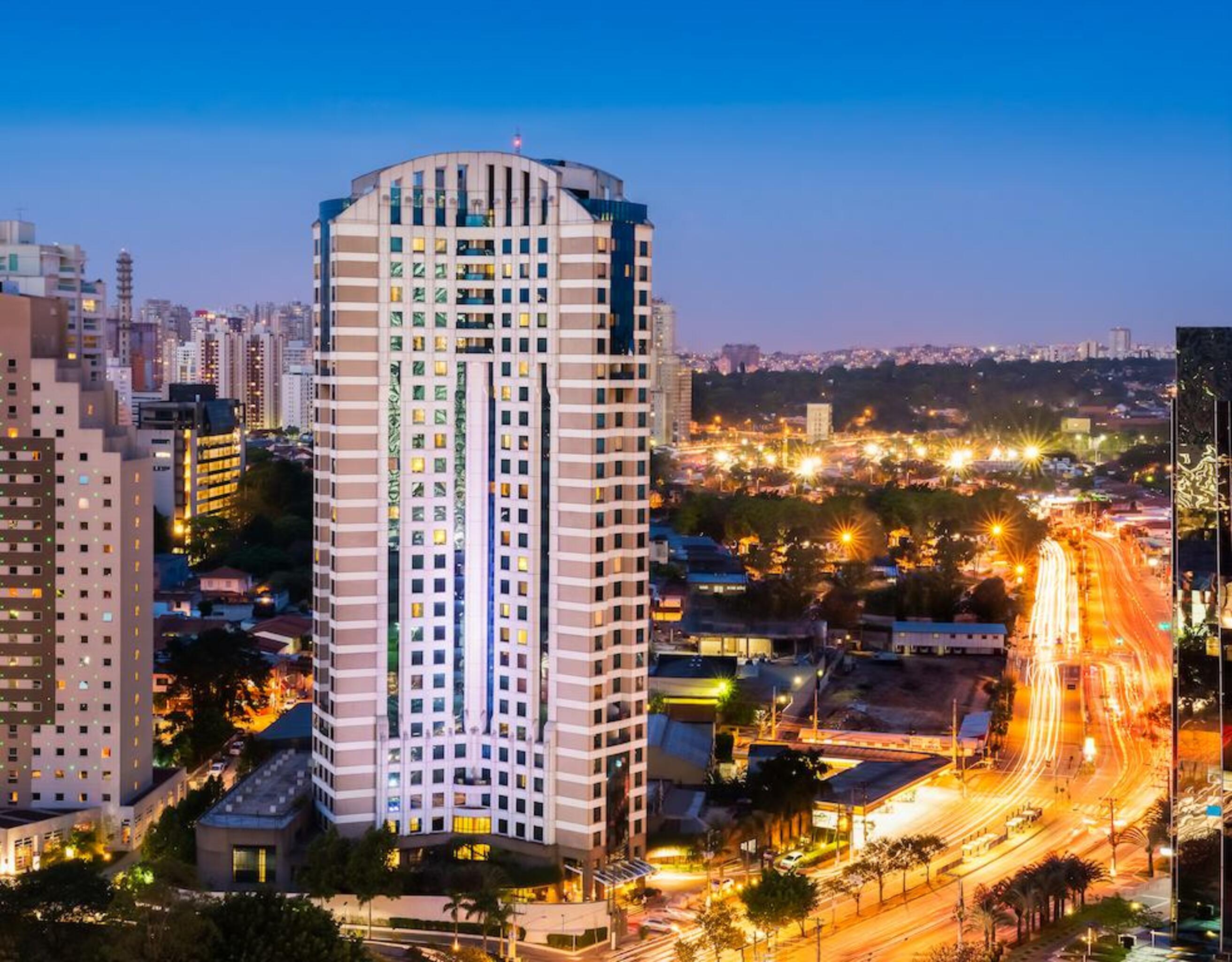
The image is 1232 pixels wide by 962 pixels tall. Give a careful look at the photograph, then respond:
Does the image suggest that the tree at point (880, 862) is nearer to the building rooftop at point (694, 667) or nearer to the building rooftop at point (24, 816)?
the building rooftop at point (694, 667)

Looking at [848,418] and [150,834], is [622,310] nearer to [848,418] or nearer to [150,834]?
[150,834]

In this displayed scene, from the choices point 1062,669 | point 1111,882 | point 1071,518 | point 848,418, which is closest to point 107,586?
point 1111,882

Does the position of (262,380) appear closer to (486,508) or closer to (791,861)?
(486,508)

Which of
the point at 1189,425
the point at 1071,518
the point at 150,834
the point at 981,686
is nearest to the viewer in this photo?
the point at 1189,425

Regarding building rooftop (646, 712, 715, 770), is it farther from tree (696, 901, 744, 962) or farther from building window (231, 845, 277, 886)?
building window (231, 845, 277, 886)

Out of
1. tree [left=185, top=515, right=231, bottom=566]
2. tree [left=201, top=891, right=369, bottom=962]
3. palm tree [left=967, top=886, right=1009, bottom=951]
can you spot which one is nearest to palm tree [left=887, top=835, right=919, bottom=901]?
palm tree [left=967, top=886, right=1009, bottom=951]

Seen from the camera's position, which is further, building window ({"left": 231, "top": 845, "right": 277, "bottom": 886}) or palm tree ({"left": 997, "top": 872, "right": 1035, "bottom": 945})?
building window ({"left": 231, "top": 845, "right": 277, "bottom": 886})

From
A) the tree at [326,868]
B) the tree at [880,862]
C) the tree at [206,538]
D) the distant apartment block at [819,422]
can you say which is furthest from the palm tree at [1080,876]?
the distant apartment block at [819,422]
